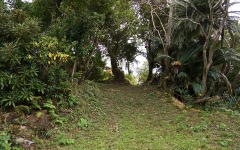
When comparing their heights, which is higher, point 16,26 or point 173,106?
point 16,26

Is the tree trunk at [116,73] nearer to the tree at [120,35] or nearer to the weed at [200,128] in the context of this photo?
the tree at [120,35]

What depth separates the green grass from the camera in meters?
3.72

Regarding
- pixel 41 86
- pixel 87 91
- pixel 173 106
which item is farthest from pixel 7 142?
pixel 173 106

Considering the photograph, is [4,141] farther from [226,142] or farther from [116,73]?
[116,73]

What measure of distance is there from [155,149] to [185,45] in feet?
17.8

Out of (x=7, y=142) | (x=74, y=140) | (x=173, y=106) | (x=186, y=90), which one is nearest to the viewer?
(x=7, y=142)

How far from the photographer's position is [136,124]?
496 cm

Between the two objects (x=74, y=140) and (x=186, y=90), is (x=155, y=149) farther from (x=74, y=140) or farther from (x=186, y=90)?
(x=186, y=90)

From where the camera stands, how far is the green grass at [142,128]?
372 centimetres

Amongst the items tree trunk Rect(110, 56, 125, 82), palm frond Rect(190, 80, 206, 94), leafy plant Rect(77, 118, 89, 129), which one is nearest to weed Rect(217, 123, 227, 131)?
palm frond Rect(190, 80, 206, 94)

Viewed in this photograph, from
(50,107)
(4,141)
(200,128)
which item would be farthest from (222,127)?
(4,141)

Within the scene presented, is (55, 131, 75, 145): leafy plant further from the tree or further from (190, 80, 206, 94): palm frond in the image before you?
the tree

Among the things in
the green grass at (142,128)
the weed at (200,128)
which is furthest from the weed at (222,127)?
the weed at (200,128)

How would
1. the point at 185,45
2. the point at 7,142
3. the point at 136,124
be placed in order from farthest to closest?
the point at 185,45 < the point at 136,124 < the point at 7,142
